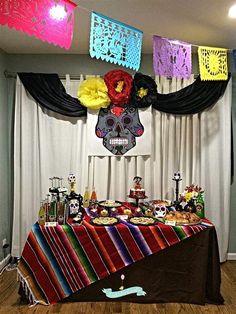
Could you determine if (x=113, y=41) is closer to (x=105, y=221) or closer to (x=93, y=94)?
(x=93, y=94)

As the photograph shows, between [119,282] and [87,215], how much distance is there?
685 mm

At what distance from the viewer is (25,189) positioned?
3967 millimetres

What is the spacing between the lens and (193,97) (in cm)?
389

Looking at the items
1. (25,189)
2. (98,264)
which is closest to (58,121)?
(25,189)

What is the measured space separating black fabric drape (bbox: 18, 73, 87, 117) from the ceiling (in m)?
0.32

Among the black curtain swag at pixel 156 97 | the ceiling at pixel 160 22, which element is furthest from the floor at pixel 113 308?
the ceiling at pixel 160 22

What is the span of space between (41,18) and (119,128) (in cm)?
198

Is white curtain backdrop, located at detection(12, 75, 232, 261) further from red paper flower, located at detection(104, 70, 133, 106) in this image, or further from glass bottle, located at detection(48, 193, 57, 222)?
glass bottle, located at detection(48, 193, 57, 222)

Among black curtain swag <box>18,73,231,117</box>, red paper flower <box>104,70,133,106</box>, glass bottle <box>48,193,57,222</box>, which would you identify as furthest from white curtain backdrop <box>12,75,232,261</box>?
glass bottle <box>48,193,57,222</box>

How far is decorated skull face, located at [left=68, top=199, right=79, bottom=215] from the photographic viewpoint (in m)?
3.21

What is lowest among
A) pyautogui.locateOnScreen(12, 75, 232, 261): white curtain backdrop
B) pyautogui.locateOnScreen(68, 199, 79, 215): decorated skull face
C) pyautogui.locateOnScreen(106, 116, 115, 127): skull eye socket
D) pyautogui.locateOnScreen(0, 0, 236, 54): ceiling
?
pyautogui.locateOnScreen(68, 199, 79, 215): decorated skull face

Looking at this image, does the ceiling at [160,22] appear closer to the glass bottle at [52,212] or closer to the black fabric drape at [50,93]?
the black fabric drape at [50,93]

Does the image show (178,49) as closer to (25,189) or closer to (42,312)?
(25,189)

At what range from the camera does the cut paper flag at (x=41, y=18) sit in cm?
193
